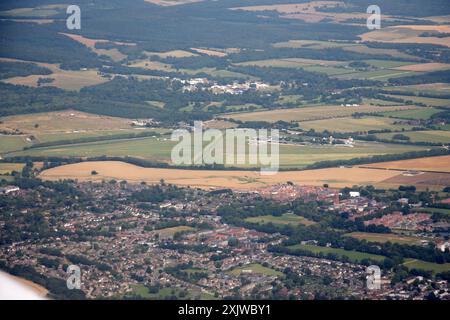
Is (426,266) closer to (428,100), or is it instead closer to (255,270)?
(255,270)

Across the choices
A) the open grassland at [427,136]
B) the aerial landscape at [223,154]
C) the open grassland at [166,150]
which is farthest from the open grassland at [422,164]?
the open grassland at [427,136]

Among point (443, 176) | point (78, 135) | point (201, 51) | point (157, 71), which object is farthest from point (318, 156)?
point (201, 51)

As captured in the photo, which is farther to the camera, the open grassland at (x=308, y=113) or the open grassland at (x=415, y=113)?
the open grassland at (x=308, y=113)

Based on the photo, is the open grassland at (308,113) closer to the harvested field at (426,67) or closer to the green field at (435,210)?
the harvested field at (426,67)

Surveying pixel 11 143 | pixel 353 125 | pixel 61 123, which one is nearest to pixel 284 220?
pixel 11 143

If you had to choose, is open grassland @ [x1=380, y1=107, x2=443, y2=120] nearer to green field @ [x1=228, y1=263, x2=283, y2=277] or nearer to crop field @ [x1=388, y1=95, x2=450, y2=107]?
crop field @ [x1=388, y1=95, x2=450, y2=107]

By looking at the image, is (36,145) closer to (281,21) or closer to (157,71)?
(157,71)

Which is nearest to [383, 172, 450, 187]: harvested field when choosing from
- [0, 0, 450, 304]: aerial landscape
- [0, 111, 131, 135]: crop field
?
[0, 0, 450, 304]: aerial landscape
